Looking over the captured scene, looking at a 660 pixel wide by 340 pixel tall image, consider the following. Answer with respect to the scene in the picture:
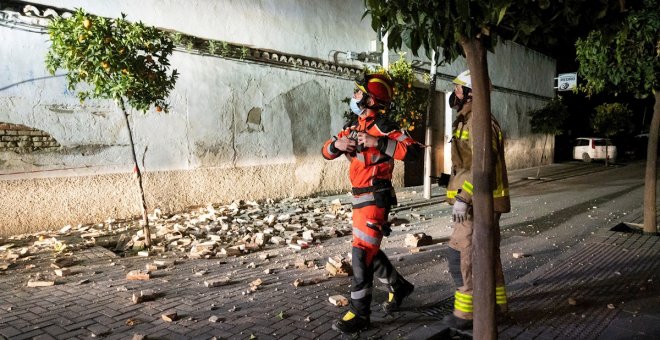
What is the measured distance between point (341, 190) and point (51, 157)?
24.0ft

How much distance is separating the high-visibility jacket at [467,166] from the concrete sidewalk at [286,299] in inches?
43.9

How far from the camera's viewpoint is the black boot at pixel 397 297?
3.82 m

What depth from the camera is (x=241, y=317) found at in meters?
3.78

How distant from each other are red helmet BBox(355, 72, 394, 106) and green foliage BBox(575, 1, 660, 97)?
3.44 meters

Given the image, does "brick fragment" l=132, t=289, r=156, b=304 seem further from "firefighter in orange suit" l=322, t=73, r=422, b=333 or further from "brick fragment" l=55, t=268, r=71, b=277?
"firefighter in orange suit" l=322, t=73, r=422, b=333

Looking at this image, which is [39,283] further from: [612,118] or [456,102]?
[612,118]

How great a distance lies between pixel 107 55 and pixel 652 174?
8.37m

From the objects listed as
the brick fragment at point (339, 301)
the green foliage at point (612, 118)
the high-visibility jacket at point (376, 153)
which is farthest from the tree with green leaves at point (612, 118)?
the brick fragment at point (339, 301)

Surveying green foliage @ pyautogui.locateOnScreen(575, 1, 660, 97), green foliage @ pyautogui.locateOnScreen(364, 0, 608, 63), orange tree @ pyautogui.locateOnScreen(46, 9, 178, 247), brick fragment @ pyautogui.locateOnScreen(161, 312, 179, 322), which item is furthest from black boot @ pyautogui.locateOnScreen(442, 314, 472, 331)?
orange tree @ pyautogui.locateOnScreen(46, 9, 178, 247)

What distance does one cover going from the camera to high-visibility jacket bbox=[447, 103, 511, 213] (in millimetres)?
3408

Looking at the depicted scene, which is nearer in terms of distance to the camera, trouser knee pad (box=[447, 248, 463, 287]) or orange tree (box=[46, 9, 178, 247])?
trouser knee pad (box=[447, 248, 463, 287])

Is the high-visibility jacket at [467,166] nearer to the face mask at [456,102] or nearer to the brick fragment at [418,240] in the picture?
the face mask at [456,102]

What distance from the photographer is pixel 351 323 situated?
3.39 m

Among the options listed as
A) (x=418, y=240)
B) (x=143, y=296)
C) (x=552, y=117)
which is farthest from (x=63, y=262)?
(x=552, y=117)
